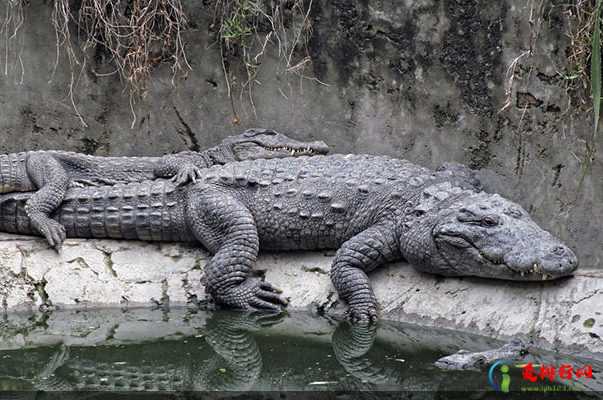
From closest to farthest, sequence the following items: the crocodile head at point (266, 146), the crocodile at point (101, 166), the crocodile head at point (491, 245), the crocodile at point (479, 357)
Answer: the crocodile at point (479, 357) < the crocodile head at point (491, 245) < the crocodile at point (101, 166) < the crocodile head at point (266, 146)

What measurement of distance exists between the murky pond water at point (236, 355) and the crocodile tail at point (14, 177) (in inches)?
43.1

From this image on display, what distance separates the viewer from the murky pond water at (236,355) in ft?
11.9

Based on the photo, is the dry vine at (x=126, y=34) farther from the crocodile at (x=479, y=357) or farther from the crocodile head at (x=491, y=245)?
the crocodile at (x=479, y=357)

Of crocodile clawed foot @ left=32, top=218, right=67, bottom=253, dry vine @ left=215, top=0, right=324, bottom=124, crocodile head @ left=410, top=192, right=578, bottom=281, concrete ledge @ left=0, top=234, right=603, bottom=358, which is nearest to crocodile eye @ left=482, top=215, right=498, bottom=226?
crocodile head @ left=410, top=192, right=578, bottom=281

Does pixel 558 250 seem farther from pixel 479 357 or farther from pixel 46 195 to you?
pixel 46 195

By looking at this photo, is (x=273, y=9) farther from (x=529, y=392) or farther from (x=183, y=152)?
(x=529, y=392)

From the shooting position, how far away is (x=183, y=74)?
235 inches

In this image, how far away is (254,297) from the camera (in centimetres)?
498

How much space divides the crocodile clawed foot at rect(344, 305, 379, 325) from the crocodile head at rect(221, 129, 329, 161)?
4.86ft

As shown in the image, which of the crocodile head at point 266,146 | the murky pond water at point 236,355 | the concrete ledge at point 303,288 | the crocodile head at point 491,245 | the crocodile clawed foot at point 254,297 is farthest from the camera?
the crocodile head at point 266,146

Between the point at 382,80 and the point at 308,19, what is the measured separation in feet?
2.36

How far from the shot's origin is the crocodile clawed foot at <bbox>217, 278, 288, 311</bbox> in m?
4.95

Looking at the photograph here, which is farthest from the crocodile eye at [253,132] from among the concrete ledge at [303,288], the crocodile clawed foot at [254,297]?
the crocodile clawed foot at [254,297]

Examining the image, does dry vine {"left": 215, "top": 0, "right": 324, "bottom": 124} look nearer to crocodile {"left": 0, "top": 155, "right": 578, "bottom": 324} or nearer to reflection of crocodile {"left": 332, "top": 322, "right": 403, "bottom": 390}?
crocodile {"left": 0, "top": 155, "right": 578, "bottom": 324}
